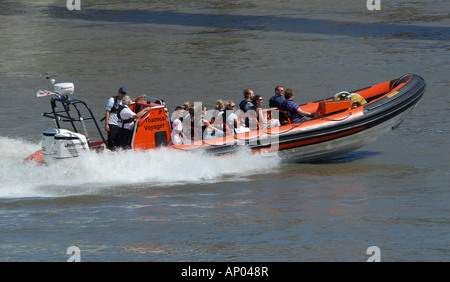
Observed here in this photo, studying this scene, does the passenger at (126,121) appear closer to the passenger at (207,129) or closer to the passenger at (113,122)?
the passenger at (113,122)

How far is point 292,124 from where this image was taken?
11.3m

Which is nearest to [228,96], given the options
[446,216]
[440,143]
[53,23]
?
[440,143]

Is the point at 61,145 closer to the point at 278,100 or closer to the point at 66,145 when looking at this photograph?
the point at 66,145

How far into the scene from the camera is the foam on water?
10117 millimetres

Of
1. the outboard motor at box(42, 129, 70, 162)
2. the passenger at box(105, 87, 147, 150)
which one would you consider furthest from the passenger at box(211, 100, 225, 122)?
the outboard motor at box(42, 129, 70, 162)

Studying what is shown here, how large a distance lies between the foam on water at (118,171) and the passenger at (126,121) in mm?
210

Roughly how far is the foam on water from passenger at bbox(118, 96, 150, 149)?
0.69ft

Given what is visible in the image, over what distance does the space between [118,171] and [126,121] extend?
2.35 feet

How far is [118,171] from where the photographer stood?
10570 millimetres

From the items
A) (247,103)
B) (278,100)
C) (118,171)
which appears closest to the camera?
(118,171)

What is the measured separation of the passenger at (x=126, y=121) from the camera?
10.8 meters

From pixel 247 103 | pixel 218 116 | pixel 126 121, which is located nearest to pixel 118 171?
pixel 126 121

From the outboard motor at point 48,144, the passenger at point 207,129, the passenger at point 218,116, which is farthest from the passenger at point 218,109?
the outboard motor at point 48,144

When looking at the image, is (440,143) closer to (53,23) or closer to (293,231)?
(293,231)
